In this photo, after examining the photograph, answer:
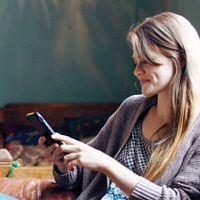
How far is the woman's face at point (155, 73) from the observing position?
3.18ft

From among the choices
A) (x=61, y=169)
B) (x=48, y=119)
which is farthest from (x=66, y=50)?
(x=61, y=169)

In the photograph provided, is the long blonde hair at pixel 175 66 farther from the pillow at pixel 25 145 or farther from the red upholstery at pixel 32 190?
the pillow at pixel 25 145

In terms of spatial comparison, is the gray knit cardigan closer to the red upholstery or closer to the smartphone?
the red upholstery

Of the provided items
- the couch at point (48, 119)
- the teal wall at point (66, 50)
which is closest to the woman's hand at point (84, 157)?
the couch at point (48, 119)

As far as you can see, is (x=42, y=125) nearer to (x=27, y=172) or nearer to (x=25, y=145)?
(x=27, y=172)

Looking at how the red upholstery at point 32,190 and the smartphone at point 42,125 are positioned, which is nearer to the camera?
the smartphone at point 42,125

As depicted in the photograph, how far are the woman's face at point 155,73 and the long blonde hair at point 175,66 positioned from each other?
12mm

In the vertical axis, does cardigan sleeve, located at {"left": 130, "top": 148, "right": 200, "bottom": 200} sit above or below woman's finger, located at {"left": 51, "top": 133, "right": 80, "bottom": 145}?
below

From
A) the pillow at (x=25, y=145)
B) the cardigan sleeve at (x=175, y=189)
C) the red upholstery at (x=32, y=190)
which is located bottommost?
the pillow at (x=25, y=145)

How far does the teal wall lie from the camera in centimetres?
261

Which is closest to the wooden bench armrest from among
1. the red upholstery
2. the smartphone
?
the red upholstery

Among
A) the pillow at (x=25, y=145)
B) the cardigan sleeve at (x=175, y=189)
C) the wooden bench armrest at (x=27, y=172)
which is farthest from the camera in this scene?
the pillow at (x=25, y=145)

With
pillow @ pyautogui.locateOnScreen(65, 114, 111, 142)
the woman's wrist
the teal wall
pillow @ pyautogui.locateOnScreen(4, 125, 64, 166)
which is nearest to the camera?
the woman's wrist

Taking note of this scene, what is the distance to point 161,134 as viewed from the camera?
3.39 ft
